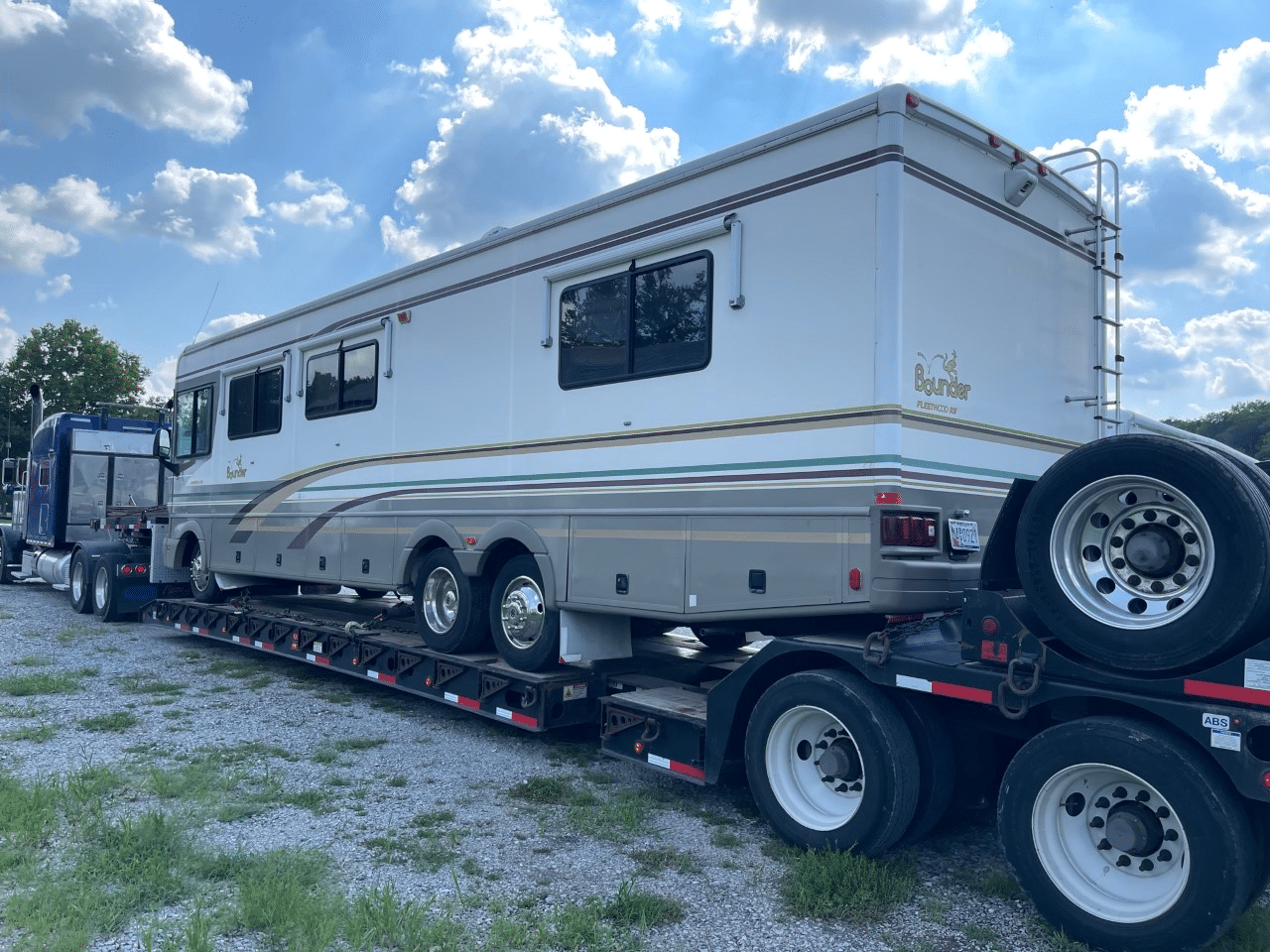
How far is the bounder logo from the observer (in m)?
4.82

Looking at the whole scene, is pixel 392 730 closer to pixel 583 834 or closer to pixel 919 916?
pixel 583 834

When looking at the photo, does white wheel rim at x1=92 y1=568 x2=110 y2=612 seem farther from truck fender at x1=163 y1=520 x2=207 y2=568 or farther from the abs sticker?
the abs sticker

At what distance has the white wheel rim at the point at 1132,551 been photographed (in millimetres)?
3658

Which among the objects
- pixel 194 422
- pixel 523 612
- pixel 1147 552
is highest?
pixel 194 422

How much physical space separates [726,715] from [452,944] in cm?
188

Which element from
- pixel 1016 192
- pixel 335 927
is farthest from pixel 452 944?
pixel 1016 192

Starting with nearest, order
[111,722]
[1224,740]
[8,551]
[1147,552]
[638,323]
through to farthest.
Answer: [1224,740], [1147,552], [638,323], [111,722], [8,551]

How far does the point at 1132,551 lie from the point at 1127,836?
1051 millimetres

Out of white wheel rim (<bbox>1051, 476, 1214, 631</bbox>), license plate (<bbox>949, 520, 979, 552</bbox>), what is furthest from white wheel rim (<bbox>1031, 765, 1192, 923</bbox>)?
license plate (<bbox>949, 520, 979, 552</bbox>)

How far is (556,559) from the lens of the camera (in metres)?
6.45

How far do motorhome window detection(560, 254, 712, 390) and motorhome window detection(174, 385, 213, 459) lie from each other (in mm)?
6317

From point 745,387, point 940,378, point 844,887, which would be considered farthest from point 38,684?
point 940,378

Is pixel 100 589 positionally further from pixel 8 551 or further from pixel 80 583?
pixel 8 551

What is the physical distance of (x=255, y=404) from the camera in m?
10.3
